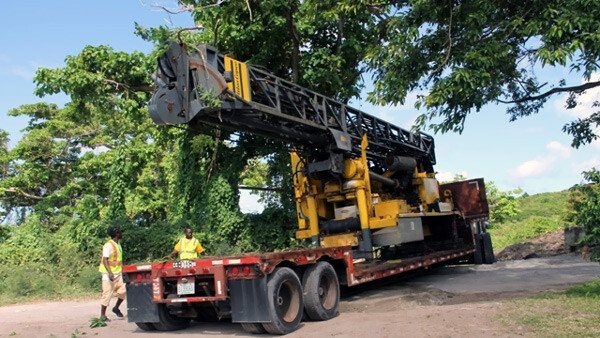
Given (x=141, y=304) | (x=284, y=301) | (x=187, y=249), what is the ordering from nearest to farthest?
(x=284, y=301), (x=141, y=304), (x=187, y=249)

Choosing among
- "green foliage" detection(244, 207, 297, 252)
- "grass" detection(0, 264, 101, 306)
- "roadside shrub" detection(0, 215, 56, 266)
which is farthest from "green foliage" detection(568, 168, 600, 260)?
"roadside shrub" detection(0, 215, 56, 266)

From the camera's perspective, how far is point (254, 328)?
8.41 m

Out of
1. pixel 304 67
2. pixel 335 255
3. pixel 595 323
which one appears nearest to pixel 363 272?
pixel 335 255

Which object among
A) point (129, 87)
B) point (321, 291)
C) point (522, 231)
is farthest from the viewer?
point (522, 231)

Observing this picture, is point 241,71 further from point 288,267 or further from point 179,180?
point 179,180

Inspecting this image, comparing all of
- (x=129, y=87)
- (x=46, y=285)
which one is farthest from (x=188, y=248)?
(x=46, y=285)

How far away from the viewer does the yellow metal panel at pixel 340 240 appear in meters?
12.9

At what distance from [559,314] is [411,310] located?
2.43 meters

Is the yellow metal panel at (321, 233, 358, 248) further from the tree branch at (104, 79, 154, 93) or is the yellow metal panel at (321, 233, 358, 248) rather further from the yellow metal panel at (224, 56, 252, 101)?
the tree branch at (104, 79, 154, 93)

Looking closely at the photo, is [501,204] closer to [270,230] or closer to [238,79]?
[270,230]

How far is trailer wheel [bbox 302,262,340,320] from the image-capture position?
9180 millimetres

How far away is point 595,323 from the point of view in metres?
7.48

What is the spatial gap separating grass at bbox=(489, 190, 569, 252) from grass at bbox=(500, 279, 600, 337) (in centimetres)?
1084

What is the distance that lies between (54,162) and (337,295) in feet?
80.1
